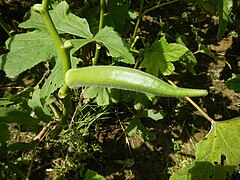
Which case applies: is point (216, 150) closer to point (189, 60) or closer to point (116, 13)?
point (189, 60)

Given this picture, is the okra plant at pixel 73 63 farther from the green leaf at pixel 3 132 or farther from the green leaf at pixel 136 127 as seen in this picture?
the green leaf at pixel 136 127

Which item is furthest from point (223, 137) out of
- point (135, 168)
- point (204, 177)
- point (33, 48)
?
point (33, 48)

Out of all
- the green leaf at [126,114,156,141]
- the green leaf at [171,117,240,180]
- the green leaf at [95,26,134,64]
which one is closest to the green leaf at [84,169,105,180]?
the green leaf at [126,114,156,141]

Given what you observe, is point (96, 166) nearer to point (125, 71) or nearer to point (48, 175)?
point (48, 175)

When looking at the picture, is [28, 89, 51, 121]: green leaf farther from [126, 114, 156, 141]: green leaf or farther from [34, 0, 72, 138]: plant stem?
[126, 114, 156, 141]: green leaf

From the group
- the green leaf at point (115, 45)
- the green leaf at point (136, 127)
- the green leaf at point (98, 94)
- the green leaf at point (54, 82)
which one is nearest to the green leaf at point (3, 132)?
the green leaf at point (54, 82)

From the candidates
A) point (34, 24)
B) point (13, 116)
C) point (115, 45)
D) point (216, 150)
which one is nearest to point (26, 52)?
point (34, 24)
